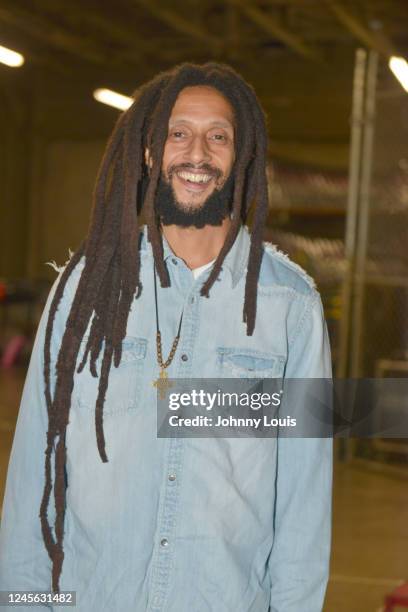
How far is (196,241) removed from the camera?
2.24 m

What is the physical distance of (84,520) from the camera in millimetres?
2049

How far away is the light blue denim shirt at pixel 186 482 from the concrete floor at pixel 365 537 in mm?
2842

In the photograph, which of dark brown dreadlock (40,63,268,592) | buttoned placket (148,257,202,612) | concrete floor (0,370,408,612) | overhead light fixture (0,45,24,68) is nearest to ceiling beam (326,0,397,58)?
overhead light fixture (0,45,24,68)

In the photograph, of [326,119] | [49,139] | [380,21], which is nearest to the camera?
[380,21]

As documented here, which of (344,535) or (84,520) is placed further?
(344,535)

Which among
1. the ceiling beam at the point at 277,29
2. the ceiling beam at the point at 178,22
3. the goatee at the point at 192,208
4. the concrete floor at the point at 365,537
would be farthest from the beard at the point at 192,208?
the ceiling beam at the point at 178,22

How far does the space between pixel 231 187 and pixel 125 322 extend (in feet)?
1.30

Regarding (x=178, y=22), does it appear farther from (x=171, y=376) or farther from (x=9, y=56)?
(x=171, y=376)

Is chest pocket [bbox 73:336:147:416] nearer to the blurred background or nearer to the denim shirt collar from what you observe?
the denim shirt collar

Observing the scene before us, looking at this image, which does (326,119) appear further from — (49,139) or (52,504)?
(52,504)

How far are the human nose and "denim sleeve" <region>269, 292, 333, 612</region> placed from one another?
1.23ft

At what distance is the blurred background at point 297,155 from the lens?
7957 mm

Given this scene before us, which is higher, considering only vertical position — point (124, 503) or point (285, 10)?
point (285, 10)

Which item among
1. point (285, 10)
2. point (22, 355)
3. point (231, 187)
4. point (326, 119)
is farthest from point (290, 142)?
point (231, 187)
